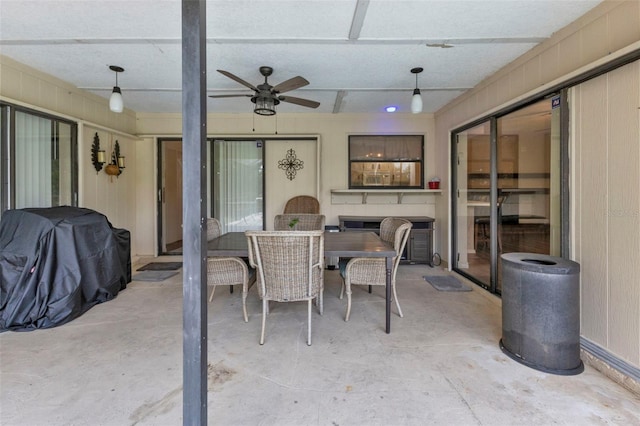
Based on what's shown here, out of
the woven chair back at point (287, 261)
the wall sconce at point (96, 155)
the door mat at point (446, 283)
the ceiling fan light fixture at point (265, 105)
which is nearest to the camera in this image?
the woven chair back at point (287, 261)

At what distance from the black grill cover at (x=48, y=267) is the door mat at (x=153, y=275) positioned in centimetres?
88

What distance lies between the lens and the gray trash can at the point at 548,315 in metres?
2.00

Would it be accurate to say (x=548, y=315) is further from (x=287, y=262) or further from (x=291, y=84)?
(x=291, y=84)

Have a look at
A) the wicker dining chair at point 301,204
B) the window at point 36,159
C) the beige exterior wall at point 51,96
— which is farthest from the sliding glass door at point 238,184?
the window at point 36,159

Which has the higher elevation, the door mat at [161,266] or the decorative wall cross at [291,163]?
the decorative wall cross at [291,163]

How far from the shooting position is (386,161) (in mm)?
5438

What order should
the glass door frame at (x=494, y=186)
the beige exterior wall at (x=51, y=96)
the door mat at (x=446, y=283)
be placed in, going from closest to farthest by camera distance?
the glass door frame at (x=494, y=186), the beige exterior wall at (x=51, y=96), the door mat at (x=446, y=283)

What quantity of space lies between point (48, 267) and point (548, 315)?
4.07 m

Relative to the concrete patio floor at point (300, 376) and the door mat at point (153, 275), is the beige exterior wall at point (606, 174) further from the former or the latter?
the door mat at point (153, 275)

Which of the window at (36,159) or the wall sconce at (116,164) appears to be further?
the wall sconce at (116,164)

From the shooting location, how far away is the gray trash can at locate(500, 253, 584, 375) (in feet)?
6.57

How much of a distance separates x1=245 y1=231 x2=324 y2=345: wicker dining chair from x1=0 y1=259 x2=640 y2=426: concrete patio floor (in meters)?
0.37

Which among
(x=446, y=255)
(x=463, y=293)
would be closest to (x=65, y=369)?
(x=463, y=293)

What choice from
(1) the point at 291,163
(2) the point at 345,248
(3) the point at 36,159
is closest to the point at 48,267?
(3) the point at 36,159
